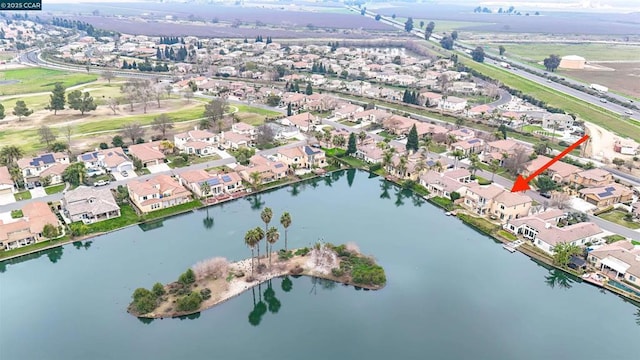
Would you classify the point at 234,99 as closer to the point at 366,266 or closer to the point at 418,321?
the point at 366,266

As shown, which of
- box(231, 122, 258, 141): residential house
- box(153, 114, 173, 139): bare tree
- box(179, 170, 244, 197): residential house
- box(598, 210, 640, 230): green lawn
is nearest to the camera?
box(598, 210, 640, 230): green lawn

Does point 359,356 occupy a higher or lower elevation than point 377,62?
lower

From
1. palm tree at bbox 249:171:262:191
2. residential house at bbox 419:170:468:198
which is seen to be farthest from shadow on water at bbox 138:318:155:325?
residential house at bbox 419:170:468:198

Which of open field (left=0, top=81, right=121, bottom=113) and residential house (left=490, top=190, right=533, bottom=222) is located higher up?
open field (left=0, top=81, right=121, bottom=113)

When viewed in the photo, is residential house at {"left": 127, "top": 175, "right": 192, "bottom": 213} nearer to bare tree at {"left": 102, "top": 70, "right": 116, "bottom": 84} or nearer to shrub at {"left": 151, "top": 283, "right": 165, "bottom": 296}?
shrub at {"left": 151, "top": 283, "right": 165, "bottom": 296}

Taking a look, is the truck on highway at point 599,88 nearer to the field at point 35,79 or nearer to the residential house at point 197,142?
the residential house at point 197,142

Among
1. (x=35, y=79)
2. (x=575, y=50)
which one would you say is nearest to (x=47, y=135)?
(x=35, y=79)

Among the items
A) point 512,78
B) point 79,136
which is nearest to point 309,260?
point 79,136
